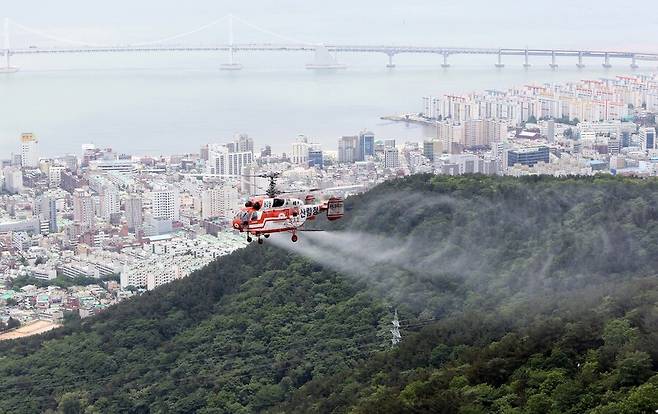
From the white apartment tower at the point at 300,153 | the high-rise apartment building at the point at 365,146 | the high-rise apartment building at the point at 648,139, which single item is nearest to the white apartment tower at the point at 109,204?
the white apartment tower at the point at 300,153

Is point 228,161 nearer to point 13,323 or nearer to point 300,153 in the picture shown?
point 300,153

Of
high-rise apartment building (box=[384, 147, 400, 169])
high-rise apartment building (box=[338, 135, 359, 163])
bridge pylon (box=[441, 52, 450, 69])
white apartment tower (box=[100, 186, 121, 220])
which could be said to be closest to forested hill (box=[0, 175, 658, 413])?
white apartment tower (box=[100, 186, 121, 220])

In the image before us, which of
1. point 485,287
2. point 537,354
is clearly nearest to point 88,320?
point 485,287

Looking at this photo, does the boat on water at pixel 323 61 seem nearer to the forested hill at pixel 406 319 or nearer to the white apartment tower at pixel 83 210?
the white apartment tower at pixel 83 210

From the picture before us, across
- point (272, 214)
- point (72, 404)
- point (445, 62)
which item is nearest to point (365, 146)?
point (445, 62)

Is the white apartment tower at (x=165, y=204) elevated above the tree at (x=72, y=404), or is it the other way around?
the white apartment tower at (x=165, y=204)

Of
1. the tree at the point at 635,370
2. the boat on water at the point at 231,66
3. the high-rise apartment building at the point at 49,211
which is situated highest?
the boat on water at the point at 231,66

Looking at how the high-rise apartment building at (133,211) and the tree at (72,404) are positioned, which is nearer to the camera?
the tree at (72,404)

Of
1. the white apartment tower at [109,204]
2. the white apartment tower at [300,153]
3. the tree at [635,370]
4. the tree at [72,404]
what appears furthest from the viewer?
the white apartment tower at [300,153]

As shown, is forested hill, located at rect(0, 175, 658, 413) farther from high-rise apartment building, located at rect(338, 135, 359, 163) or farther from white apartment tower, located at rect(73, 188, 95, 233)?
high-rise apartment building, located at rect(338, 135, 359, 163)
